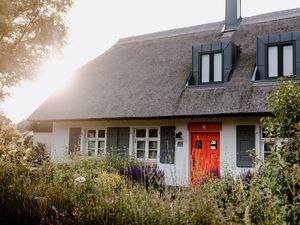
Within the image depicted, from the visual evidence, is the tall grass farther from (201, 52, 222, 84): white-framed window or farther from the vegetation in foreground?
(201, 52, 222, 84): white-framed window

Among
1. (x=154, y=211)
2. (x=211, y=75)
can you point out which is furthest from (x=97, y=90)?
(x=154, y=211)

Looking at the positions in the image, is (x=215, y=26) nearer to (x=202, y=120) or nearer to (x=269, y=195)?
(x=202, y=120)

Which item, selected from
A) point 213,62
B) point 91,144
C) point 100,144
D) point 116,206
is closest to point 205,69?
point 213,62

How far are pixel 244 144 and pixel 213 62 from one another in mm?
3580

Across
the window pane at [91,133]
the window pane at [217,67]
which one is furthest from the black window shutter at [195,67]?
the window pane at [91,133]

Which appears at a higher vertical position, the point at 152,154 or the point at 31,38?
the point at 31,38

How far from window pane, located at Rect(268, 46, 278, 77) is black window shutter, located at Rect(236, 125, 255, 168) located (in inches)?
82.2

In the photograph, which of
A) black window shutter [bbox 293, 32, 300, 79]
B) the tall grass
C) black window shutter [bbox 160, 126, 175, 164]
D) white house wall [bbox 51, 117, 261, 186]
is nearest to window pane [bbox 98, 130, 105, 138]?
white house wall [bbox 51, 117, 261, 186]

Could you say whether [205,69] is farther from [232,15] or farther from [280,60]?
[232,15]

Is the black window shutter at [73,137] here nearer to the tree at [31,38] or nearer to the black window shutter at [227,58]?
the tree at [31,38]

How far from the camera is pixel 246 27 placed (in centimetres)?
1564

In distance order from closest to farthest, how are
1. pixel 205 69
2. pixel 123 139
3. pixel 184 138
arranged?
pixel 184 138, pixel 205 69, pixel 123 139

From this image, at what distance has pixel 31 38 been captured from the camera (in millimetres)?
14812

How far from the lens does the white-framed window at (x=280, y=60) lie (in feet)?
39.6
